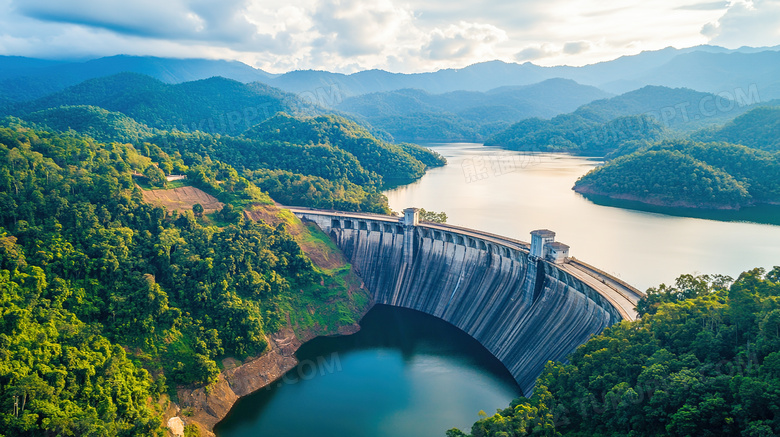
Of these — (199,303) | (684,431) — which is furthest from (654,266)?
(199,303)

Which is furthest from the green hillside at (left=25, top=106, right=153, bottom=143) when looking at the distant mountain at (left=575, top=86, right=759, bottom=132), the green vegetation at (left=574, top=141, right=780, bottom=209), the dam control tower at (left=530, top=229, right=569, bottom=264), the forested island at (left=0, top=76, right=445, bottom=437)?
the distant mountain at (left=575, top=86, right=759, bottom=132)

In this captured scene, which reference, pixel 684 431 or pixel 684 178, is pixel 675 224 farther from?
pixel 684 431

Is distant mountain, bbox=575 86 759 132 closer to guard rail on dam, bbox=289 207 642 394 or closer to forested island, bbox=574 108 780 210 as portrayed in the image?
forested island, bbox=574 108 780 210

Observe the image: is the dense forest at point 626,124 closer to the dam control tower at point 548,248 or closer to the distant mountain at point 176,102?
the distant mountain at point 176,102

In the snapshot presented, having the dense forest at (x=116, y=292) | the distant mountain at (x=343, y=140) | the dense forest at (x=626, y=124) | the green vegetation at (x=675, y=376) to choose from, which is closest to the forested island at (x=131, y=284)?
the dense forest at (x=116, y=292)

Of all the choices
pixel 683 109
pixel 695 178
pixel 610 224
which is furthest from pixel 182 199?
pixel 683 109
